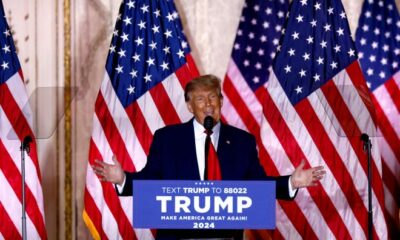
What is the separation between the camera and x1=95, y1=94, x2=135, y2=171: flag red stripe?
5.46 metres

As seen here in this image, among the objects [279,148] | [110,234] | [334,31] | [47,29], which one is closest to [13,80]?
[47,29]

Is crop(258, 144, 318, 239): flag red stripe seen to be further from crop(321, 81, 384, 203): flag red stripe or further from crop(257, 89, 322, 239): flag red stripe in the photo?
crop(321, 81, 384, 203): flag red stripe

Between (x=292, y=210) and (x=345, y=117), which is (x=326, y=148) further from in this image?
(x=292, y=210)

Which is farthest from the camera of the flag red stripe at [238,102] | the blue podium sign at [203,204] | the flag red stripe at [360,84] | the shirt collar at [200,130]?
the flag red stripe at [238,102]

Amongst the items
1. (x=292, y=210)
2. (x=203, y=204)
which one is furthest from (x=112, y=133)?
(x=203, y=204)

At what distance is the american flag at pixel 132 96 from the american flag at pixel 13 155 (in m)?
0.40

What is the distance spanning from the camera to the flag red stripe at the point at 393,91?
18.7 feet

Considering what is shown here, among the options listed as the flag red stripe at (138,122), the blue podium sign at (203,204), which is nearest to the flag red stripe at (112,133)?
the flag red stripe at (138,122)

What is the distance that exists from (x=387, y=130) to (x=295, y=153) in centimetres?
80

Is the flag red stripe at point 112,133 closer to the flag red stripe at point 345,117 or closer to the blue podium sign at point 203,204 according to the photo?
the flag red stripe at point 345,117

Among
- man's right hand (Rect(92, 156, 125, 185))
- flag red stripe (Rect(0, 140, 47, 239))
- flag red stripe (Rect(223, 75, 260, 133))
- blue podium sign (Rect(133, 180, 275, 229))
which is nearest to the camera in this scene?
blue podium sign (Rect(133, 180, 275, 229))

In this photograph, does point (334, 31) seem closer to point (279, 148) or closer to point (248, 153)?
point (279, 148)

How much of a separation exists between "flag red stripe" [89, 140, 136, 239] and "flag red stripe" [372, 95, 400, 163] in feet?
6.84

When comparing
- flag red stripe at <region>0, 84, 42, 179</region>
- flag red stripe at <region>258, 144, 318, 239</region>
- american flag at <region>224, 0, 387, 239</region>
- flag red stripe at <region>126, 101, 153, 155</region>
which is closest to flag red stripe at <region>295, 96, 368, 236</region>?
american flag at <region>224, 0, 387, 239</region>
